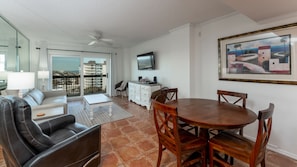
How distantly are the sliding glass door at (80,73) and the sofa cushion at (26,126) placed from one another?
5263 mm

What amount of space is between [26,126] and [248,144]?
6.95 feet

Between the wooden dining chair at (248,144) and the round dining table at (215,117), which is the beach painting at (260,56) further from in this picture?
the wooden dining chair at (248,144)

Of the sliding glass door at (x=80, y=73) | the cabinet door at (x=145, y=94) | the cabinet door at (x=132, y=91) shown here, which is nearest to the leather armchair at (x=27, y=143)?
the cabinet door at (x=145, y=94)

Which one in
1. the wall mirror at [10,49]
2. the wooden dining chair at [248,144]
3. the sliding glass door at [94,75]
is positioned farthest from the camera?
the sliding glass door at [94,75]

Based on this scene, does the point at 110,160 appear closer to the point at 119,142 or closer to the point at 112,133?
the point at 119,142

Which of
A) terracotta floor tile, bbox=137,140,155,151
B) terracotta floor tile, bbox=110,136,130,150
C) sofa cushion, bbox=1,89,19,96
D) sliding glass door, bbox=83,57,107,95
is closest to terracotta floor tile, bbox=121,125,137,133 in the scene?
terracotta floor tile, bbox=110,136,130,150

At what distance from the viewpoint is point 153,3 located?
240 cm

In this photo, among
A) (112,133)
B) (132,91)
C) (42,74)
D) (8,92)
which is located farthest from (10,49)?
(132,91)

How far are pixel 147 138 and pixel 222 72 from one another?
6.80ft

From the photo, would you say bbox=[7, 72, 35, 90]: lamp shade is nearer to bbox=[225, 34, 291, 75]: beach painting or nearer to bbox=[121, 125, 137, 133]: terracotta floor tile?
bbox=[121, 125, 137, 133]: terracotta floor tile

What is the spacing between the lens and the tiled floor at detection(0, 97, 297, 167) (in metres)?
1.94

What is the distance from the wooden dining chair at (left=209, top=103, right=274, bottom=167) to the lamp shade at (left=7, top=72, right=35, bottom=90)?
111 inches

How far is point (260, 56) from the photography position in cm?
238

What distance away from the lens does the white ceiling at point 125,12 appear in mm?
1892
